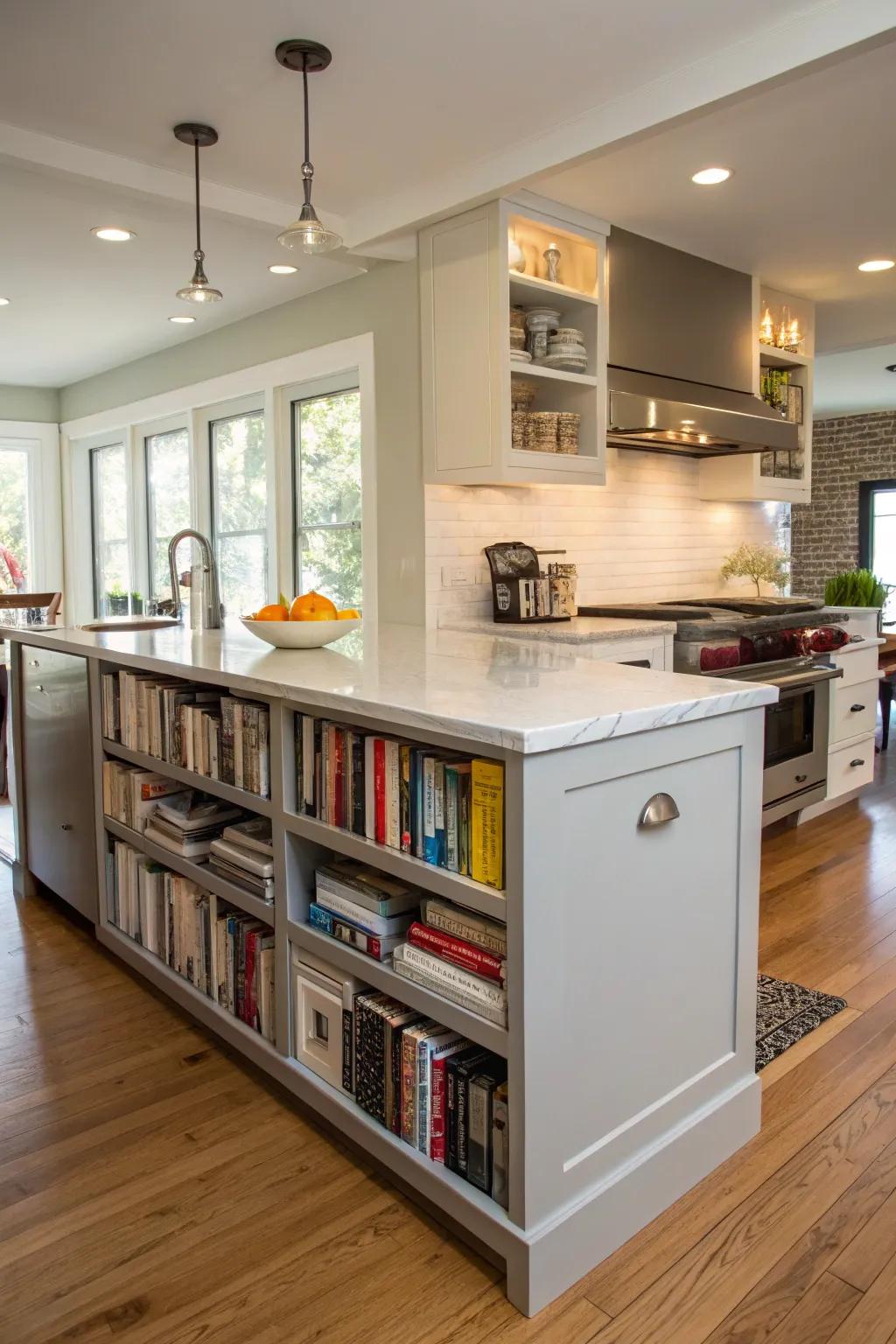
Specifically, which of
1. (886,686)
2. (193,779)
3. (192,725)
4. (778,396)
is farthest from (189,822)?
(886,686)

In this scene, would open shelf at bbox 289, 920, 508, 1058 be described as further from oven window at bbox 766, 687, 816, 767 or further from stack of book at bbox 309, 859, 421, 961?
oven window at bbox 766, 687, 816, 767

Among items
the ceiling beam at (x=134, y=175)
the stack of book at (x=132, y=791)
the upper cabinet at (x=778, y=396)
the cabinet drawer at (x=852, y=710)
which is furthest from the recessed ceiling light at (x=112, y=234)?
the cabinet drawer at (x=852, y=710)

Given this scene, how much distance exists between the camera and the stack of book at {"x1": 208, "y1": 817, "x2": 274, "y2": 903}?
2.11 m

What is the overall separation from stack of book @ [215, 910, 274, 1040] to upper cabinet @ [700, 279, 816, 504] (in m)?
3.70

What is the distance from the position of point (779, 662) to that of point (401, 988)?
113 inches

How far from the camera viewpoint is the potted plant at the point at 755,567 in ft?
16.7

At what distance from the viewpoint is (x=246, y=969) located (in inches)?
87.3

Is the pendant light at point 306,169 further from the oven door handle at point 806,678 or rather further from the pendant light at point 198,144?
the oven door handle at point 806,678

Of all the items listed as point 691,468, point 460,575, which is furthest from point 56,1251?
point 691,468

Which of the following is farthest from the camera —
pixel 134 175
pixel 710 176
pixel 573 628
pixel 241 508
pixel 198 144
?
pixel 241 508

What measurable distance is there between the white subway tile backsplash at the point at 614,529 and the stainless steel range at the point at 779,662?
1.10ft

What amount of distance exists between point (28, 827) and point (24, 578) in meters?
4.03

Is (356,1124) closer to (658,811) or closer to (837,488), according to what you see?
(658,811)

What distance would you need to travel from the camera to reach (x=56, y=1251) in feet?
5.45
